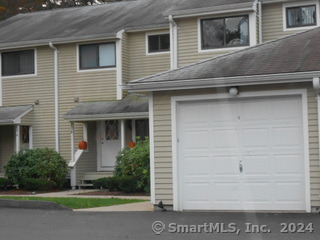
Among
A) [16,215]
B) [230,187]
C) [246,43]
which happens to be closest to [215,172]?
[230,187]

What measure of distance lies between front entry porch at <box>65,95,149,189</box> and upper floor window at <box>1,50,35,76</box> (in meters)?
3.12

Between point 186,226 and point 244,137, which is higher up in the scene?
point 244,137

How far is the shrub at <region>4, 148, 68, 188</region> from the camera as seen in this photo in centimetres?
2117

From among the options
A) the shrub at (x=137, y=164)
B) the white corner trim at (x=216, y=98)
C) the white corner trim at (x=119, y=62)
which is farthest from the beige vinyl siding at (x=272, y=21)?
the white corner trim at (x=216, y=98)

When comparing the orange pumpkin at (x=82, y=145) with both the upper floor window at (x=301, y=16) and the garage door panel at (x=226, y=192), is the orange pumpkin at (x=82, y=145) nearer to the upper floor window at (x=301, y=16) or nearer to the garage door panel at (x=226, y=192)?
the upper floor window at (x=301, y=16)

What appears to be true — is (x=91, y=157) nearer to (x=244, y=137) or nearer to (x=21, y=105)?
(x=21, y=105)

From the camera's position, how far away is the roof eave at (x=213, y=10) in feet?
65.1

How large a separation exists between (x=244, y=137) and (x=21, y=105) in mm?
13711

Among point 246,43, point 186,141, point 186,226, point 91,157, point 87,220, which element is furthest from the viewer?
point 91,157

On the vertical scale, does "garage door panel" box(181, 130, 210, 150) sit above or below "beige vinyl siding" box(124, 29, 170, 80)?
below

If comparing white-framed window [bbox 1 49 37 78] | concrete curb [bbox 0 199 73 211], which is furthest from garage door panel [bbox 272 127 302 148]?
white-framed window [bbox 1 49 37 78]

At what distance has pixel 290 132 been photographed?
39.8 feet

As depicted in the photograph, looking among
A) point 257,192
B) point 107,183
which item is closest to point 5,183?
point 107,183

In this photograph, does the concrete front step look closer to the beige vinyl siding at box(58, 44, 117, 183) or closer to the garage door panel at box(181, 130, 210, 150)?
the beige vinyl siding at box(58, 44, 117, 183)
